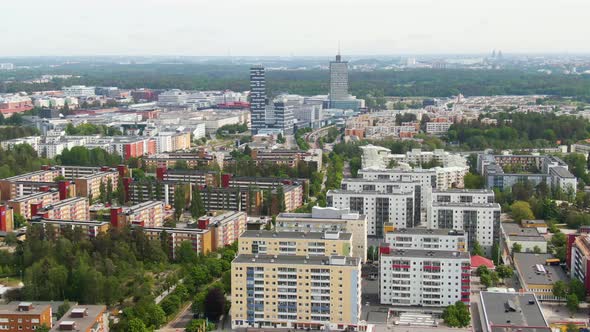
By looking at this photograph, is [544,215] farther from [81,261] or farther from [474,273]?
[81,261]

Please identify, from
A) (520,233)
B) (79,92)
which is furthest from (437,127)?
(79,92)

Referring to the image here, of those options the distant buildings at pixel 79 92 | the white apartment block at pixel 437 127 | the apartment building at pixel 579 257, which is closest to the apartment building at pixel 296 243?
the apartment building at pixel 579 257

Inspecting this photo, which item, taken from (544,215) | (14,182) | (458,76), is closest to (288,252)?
(544,215)

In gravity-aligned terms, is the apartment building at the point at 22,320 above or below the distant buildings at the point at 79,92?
below

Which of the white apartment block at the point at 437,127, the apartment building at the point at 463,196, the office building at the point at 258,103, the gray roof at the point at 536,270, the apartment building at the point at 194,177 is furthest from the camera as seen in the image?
the office building at the point at 258,103

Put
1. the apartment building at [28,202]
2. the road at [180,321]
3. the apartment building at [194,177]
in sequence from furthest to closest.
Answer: the apartment building at [194,177] < the apartment building at [28,202] < the road at [180,321]

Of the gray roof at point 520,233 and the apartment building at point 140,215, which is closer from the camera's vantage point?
the gray roof at point 520,233

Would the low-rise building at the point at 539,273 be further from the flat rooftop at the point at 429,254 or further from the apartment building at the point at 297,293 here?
the apartment building at the point at 297,293

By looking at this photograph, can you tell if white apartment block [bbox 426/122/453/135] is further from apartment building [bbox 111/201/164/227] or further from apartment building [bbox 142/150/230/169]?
apartment building [bbox 111/201/164/227]
